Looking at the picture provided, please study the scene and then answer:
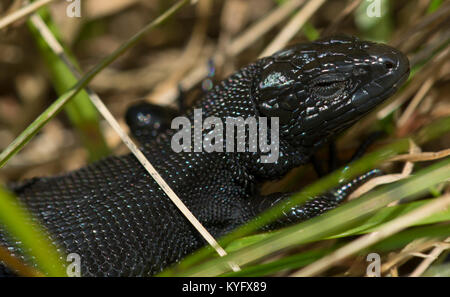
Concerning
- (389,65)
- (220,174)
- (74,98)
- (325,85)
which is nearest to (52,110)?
(74,98)

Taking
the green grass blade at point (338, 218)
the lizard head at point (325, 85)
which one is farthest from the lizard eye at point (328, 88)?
the green grass blade at point (338, 218)

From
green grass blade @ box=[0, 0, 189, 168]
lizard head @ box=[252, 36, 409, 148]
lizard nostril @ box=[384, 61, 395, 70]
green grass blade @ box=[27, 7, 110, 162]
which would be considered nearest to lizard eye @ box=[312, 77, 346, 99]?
lizard head @ box=[252, 36, 409, 148]

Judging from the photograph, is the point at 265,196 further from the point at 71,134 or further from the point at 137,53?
the point at 137,53

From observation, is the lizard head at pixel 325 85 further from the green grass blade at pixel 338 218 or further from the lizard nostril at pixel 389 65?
the green grass blade at pixel 338 218

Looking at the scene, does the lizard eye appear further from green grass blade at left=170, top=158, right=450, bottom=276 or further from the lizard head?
green grass blade at left=170, top=158, right=450, bottom=276

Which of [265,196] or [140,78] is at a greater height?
[140,78]

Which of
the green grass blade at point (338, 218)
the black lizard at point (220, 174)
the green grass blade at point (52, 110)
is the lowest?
the green grass blade at point (338, 218)
